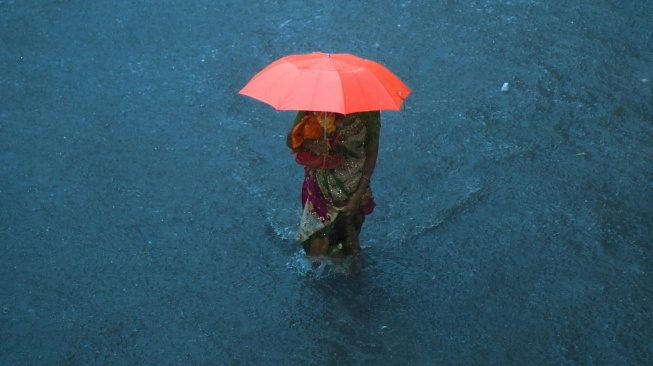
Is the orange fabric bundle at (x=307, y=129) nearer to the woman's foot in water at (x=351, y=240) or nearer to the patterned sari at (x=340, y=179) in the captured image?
the patterned sari at (x=340, y=179)

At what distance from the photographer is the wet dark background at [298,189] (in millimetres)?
5625

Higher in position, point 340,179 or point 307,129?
point 307,129

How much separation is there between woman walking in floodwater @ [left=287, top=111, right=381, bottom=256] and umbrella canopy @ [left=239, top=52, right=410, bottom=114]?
0.28m

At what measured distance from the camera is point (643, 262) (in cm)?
610

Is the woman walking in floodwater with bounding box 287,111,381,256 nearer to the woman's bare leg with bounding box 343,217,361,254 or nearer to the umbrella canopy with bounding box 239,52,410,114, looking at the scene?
the woman's bare leg with bounding box 343,217,361,254

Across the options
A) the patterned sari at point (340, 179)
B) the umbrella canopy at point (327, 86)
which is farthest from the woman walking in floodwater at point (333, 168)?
the umbrella canopy at point (327, 86)

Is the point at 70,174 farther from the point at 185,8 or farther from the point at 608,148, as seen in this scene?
the point at 608,148

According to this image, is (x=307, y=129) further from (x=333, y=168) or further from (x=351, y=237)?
(x=351, y=237)

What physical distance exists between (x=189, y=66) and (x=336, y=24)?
153 centimetres

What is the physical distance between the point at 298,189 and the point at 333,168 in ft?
4.17

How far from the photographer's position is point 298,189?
6.74 m

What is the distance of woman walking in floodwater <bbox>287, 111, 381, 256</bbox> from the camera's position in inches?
211

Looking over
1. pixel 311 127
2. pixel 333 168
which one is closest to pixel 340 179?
pixel 333 168

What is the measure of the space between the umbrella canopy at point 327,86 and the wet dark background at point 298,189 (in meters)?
1.46
